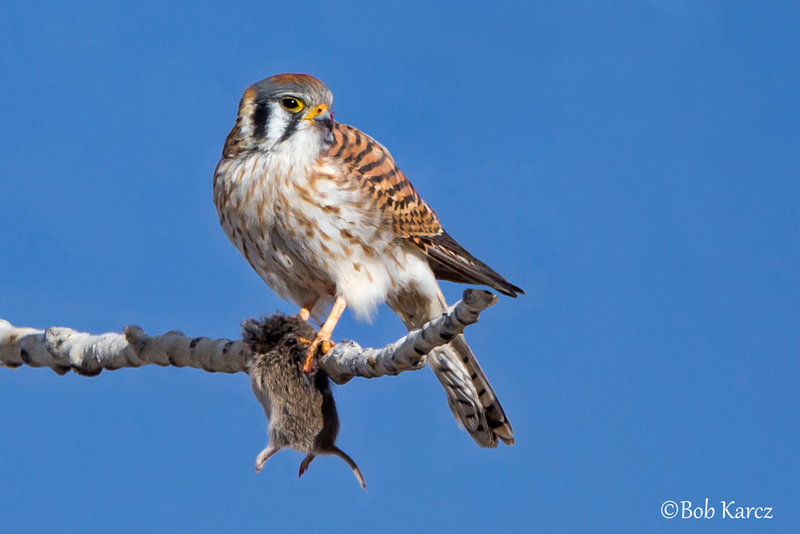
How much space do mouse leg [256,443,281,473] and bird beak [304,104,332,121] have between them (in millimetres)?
1183

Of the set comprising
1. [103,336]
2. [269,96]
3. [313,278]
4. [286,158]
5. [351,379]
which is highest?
[269,96]

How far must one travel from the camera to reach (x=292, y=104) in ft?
10.7

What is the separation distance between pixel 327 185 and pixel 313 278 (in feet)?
1.30

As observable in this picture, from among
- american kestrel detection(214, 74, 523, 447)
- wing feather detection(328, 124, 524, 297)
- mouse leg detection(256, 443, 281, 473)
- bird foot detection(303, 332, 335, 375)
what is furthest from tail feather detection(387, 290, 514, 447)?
mouse leg detection(256, 443, 281, 473)

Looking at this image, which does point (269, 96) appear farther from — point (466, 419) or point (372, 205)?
point (466, 419)

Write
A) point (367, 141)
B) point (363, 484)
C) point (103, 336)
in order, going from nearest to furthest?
1. point (363, 484)
2. point (103, 336)
3. point (367, 141)

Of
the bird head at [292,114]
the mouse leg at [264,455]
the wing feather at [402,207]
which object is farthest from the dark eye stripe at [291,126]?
the mouse leg at [264,455]

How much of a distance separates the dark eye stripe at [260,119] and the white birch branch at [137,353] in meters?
0.81

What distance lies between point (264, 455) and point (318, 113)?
49.1 inches

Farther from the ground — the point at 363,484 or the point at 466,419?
the point at 466,419

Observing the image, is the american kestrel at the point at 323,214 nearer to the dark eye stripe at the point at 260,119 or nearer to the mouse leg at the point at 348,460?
the dark eye stripe at the point at 260,119

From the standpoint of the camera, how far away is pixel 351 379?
2777 millimetres

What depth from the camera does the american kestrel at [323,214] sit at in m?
3.24

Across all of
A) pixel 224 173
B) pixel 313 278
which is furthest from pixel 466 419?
pixel 224 173
